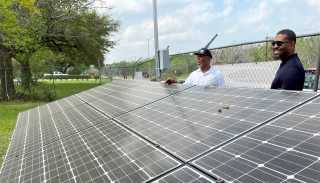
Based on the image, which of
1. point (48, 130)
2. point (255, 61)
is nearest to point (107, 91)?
point (48, 130)

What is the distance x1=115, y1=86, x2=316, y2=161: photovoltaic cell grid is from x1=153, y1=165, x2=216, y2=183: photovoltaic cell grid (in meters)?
0.13

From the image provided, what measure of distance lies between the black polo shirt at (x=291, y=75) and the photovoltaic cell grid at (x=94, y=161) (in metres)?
2.09

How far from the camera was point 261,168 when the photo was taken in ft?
3.96

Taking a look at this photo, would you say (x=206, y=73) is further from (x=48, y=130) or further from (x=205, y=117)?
(x=48, y=130)

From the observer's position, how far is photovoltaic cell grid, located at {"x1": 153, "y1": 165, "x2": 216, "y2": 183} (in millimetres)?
1244

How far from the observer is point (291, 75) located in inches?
108

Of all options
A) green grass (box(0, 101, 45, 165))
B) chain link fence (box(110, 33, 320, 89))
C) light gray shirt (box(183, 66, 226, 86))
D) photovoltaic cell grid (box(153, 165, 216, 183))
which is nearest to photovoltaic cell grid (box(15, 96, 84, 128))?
green grass (box(0, 101, 45, 165))

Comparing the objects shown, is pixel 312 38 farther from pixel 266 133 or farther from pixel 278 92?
pixel 266 133

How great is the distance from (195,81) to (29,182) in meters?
3.66

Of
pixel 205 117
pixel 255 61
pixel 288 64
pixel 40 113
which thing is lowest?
pixel 40 113

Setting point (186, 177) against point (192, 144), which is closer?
point (186, 177)

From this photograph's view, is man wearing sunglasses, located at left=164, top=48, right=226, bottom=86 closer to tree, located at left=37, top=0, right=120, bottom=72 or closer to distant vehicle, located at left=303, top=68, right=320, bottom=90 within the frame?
distant vehicle, located at left=303, top=68, right=320, bottom=90

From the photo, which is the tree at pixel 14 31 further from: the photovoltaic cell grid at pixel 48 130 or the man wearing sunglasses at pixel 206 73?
the man wearing sunglasses at pixel 206 73

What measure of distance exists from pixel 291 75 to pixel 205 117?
151cm
